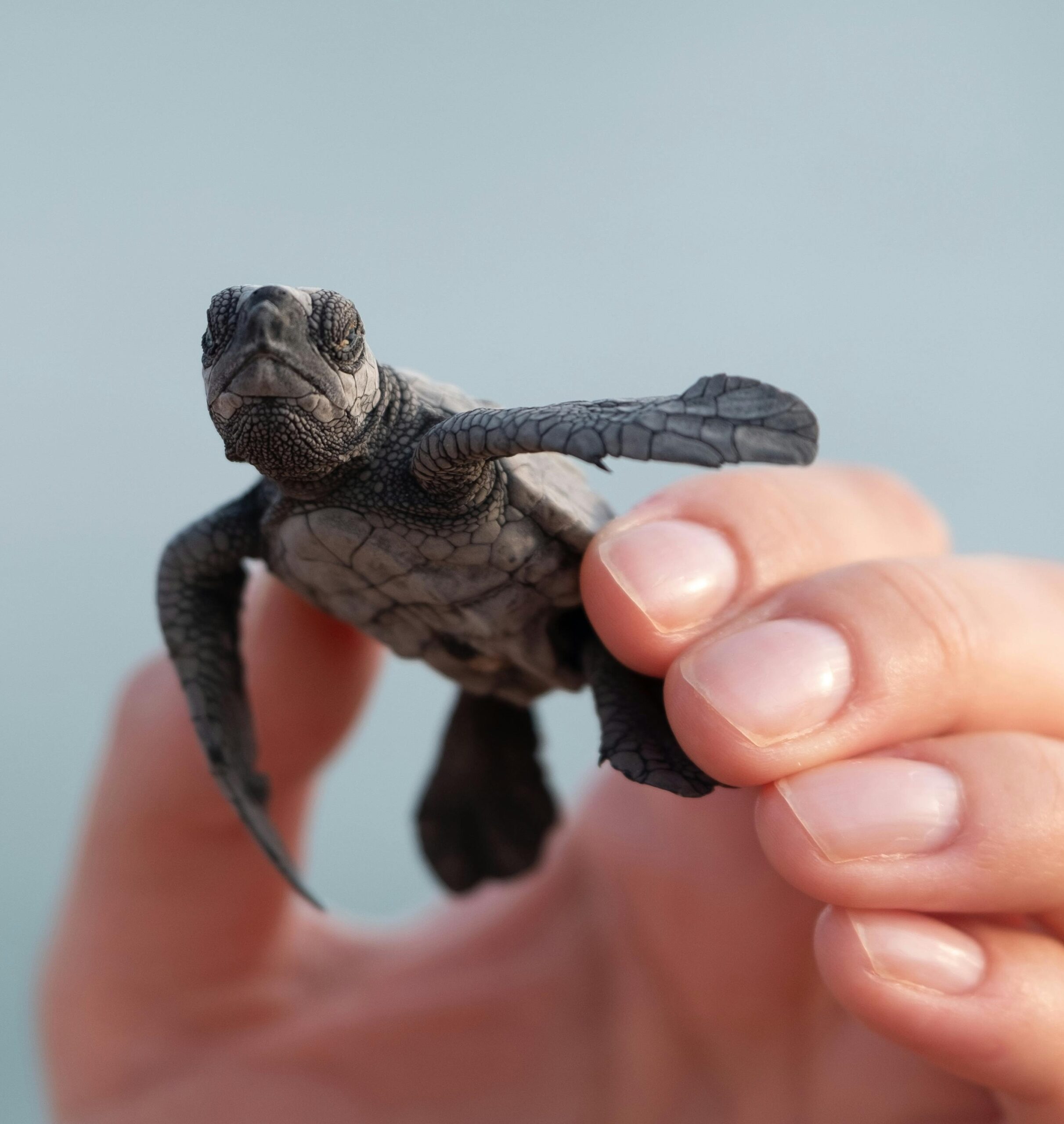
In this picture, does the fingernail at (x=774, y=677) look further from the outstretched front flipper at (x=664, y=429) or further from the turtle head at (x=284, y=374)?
the turtle head at (x=284, y=374)

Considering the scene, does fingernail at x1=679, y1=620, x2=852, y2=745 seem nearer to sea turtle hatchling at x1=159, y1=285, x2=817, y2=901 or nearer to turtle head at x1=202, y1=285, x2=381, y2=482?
sea turtle hatchling at x1=159, y1=285, x2=817, y2=901

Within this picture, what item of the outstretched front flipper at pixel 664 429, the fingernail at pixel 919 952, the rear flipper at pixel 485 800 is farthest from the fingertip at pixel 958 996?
the rear flipper at pixel 485 800

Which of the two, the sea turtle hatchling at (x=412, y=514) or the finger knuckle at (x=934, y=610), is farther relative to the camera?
the finger knuckle at (x=934, y=610)

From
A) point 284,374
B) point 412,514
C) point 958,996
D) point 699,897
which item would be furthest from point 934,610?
→ point 699,897

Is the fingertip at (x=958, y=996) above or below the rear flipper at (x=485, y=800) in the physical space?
above

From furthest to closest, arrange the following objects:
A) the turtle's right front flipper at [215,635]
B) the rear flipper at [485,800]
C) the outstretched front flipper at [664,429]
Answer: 1. the rear flipper at [485,800]
2. the turtle's right front flipper at [215,635]
3. the outstretched front flipper at [664,429]
